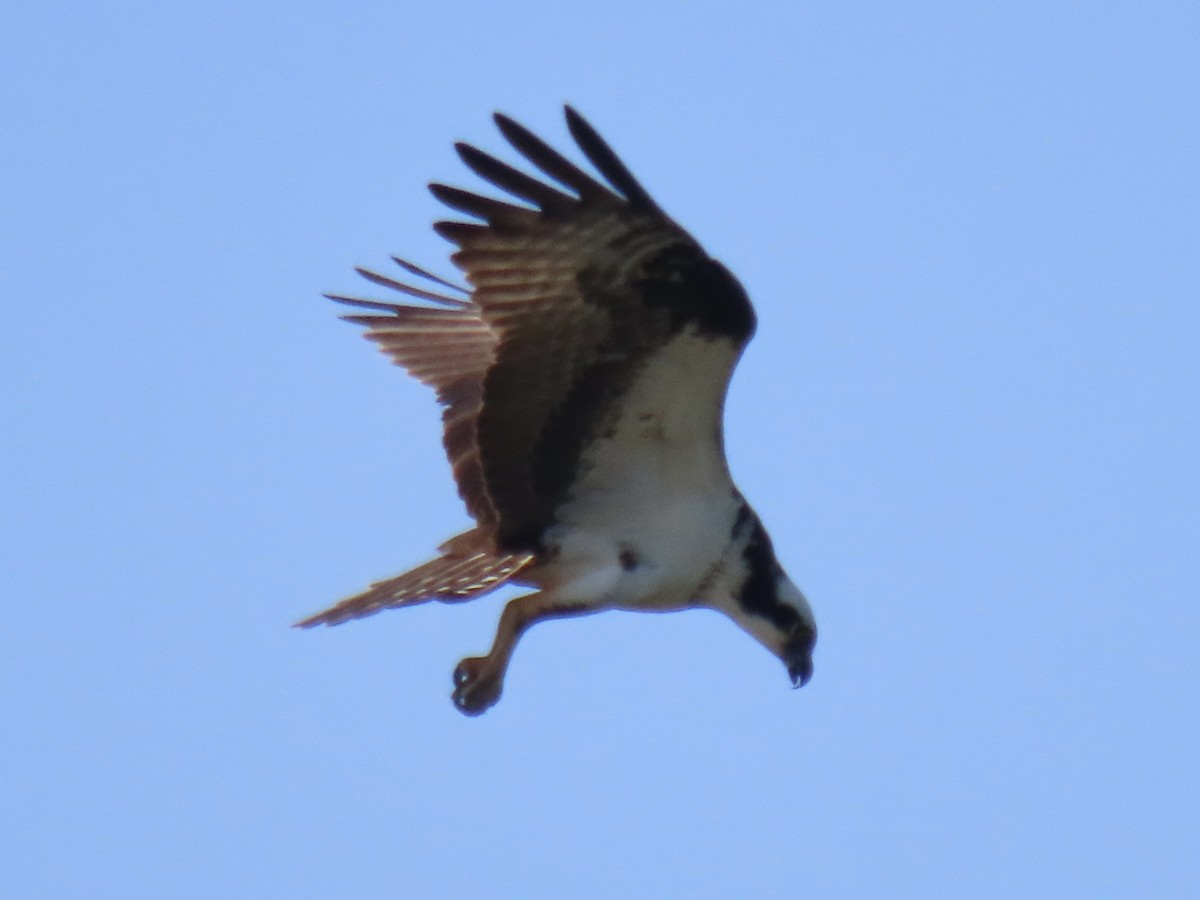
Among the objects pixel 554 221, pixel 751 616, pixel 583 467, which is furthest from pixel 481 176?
pixel 751 616

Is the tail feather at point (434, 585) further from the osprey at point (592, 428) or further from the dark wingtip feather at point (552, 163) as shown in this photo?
the dark wingtip feather at point (552, 163)

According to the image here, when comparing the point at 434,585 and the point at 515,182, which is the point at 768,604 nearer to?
the point at 434,585

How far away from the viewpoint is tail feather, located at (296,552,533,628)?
7.25 metres

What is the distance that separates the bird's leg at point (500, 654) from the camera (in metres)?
7.50

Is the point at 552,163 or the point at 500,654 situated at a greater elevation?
the point at 552,163

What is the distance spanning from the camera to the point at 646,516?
7.53 meters

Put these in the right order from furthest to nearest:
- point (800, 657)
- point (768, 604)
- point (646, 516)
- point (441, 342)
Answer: point (441, 342)
point (800, 657)
point (768, 604)
point (646, 516)

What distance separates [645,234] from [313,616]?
1.85m

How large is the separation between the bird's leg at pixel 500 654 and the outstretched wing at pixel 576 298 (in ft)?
1.87

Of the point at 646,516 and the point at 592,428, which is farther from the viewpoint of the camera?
the point at 646,516

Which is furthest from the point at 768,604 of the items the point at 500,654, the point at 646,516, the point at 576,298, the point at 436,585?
the point at 576,298

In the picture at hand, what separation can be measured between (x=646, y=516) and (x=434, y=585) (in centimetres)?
83

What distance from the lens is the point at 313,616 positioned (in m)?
7.30

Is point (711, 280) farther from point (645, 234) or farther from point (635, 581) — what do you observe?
point (635, 581)
